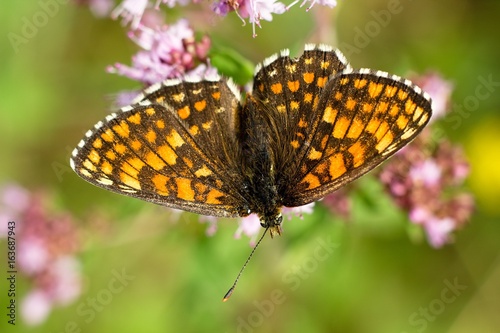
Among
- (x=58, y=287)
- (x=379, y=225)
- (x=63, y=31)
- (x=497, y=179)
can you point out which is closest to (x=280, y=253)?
(x=379, y=225)

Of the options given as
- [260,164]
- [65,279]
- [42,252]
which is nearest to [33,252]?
[42,252]

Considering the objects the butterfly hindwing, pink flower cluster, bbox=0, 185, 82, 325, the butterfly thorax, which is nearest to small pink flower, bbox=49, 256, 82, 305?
pink flower cluster, bbox=0, 185, 82, 325

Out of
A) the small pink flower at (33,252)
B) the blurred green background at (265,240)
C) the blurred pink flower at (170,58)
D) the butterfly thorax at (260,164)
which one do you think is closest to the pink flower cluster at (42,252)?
the small pink flower at (33,252)

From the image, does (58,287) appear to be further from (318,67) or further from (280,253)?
(318,67)

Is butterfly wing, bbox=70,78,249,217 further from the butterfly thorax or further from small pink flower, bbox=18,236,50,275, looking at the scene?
small pink flower, bbox=18,236,50,275

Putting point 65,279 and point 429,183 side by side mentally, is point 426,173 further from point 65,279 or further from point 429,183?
point 65,279

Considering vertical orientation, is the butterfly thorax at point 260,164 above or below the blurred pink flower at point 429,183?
below

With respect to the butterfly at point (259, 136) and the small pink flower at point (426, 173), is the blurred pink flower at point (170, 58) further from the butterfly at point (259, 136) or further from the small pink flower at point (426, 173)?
the small pink flower at point (426, 173)

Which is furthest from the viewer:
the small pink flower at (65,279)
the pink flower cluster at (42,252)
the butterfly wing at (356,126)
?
the small pink flower at (65,279)
